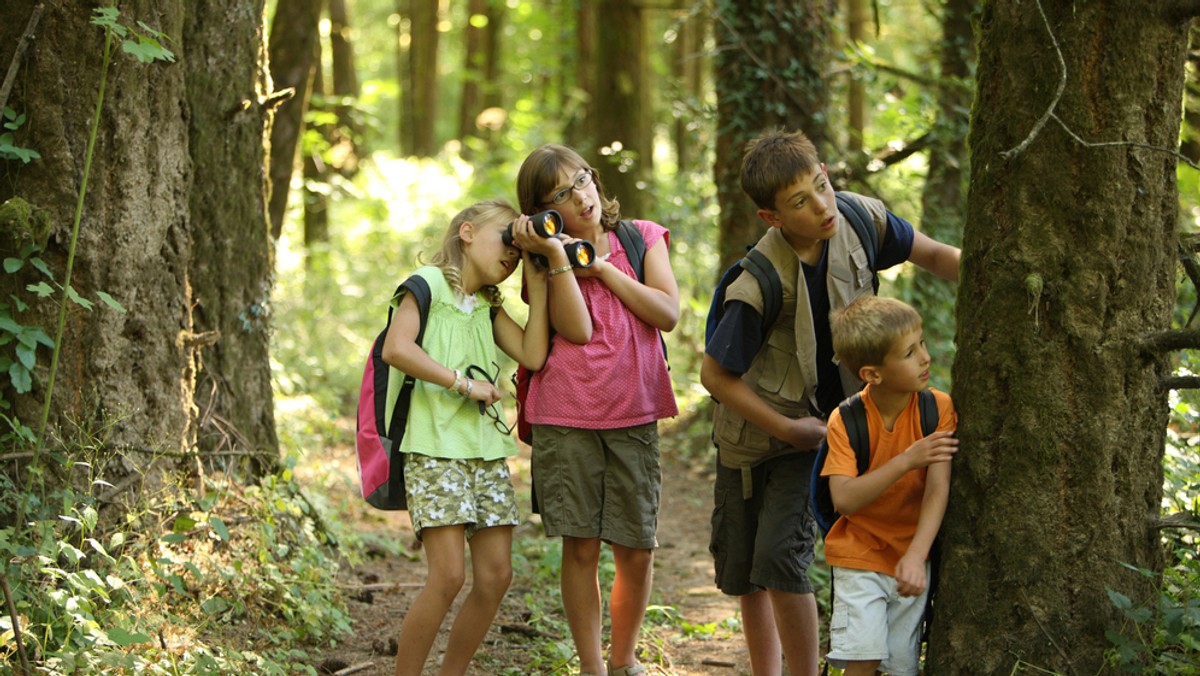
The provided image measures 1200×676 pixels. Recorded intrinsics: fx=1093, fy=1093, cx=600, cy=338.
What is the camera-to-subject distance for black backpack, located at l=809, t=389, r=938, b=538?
3.35 metres

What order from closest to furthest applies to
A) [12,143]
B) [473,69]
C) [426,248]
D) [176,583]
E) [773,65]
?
[176,583]
[12,143]
[426,248]
[773,65]
[473,69]

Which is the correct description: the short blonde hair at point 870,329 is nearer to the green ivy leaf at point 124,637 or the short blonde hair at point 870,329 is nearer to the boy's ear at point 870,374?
the boy's ear at point 870,374

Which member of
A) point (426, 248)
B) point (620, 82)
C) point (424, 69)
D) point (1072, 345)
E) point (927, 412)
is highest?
point (424, 69)

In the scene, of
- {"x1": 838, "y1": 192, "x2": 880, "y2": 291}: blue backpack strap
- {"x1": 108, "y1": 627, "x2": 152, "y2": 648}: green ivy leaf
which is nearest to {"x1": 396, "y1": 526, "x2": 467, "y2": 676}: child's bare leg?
{"x1": 108, "y1": 627, "x2": 152, "y2": 648}: green ivy leaf

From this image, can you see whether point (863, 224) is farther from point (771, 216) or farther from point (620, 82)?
point (620, 82)

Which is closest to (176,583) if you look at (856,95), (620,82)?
(620,82)

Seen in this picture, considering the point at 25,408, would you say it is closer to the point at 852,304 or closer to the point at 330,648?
the point at 330,648

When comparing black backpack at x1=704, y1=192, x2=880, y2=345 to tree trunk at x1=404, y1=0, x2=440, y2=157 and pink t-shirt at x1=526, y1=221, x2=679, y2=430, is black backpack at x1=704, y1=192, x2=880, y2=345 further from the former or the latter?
tree trunk at x1=404, y1=0, x2=440, y2=157

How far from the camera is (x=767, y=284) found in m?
3.71

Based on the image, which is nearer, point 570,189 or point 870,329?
point 870,329

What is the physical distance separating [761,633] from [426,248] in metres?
2.01

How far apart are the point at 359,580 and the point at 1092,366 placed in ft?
13.1

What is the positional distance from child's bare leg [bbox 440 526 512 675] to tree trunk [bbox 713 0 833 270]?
4.82 meters

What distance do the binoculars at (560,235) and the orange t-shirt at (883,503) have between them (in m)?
1.09
